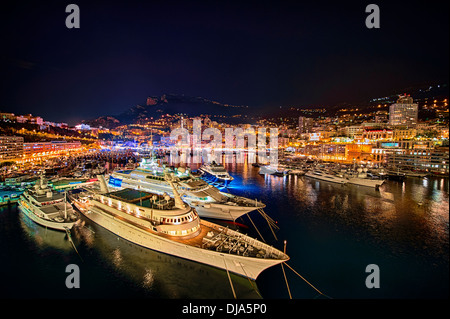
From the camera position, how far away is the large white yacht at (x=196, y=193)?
13491mm

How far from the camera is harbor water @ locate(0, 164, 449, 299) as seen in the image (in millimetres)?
7492

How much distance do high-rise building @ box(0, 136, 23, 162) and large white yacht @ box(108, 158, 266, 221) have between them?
91.8ft

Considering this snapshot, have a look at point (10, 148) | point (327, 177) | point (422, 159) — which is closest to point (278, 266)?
point (327, 177)

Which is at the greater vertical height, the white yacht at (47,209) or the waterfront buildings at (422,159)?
the waterfront buildings at (422,159)

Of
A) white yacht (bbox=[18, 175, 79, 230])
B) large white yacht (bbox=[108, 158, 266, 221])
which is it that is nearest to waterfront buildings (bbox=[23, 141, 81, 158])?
white yacht (bbox=[18, 175, 79, 230])

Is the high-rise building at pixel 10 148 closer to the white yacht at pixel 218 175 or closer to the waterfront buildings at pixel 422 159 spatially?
the white yacht at pixel 218 175

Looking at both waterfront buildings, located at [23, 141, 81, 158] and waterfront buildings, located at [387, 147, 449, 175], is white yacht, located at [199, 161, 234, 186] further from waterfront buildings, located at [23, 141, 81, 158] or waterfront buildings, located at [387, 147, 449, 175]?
waterfront buildings, located at [23, 141, 81, 158]

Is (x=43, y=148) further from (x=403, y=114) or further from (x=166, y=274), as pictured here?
(x=403, y=114)

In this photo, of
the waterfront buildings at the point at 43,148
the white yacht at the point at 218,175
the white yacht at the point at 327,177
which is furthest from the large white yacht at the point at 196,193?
the waterfront buildings at the point at 43,148

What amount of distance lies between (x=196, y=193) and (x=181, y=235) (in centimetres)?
550

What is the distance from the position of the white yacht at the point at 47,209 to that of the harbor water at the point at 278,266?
1.58ft

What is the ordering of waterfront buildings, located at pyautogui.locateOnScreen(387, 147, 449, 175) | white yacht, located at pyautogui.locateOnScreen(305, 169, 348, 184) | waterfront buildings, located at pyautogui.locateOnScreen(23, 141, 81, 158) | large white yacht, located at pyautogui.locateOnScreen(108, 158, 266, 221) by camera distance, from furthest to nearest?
waterfront buildings, located at pyautogui.locateOnScreen(23, 141, 81, 158) < waterfront buildings, located at pyautogui.locateOnScreen(387, 147, 449, 175) < white yacht, located at pyautogui.locateOnScreen(305, 169, 348, 184) < large white yacht, located at pyautogui.locateOnScreen(108, 158, 266, 221)
